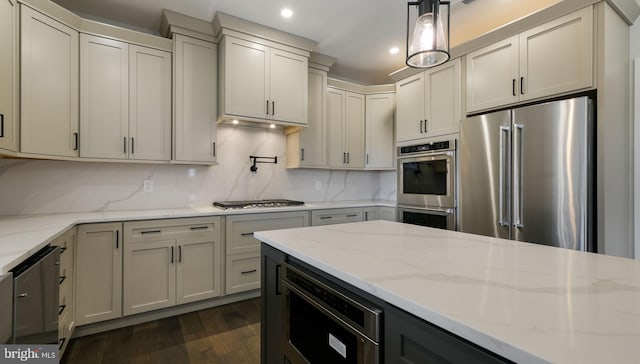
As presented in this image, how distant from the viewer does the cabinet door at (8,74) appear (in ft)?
5.95

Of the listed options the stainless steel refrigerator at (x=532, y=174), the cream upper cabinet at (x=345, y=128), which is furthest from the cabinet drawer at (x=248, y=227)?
the stainless steel refrigerator at (x=532, y=174)

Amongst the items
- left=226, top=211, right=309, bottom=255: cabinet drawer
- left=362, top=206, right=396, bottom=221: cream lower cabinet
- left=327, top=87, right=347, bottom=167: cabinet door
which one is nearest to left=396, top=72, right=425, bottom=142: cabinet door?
left=327, top=87, right=347, bottom=167: cabinet door

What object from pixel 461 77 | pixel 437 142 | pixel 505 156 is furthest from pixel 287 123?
pixel 505 156

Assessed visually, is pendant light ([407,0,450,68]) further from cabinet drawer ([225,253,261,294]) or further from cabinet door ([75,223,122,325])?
cabinet door ([75,223,122,325])

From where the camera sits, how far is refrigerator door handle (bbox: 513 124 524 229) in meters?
2.29

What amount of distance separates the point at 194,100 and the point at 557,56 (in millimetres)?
3049

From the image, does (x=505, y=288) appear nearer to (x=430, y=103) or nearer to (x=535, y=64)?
(x=535, y=64)

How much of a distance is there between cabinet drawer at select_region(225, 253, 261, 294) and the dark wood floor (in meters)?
0.27

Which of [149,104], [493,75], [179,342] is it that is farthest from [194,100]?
[493,75]

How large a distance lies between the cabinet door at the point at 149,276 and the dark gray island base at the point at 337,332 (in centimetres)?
137

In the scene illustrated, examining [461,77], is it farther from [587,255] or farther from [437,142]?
Answer: [587,255]

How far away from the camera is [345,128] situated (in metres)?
3.89

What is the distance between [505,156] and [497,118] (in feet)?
1.08

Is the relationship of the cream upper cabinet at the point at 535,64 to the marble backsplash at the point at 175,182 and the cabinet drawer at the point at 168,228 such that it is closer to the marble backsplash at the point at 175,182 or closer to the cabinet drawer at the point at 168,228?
the marble backsplash at the point at 175,182
